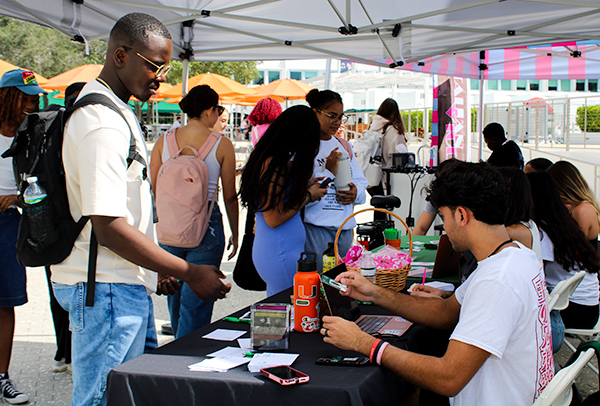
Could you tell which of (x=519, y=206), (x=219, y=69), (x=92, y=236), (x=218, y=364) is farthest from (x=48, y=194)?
(x=219, y=69)

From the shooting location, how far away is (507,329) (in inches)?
56.9

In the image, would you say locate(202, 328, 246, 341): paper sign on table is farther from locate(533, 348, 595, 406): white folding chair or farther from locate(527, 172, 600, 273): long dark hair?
locate(527, 172, 600, 273): long dark hair

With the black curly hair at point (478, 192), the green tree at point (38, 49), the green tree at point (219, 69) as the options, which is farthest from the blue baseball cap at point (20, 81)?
the green tree at point (38, 49)

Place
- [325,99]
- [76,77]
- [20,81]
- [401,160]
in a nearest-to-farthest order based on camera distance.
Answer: [20,81]
[325,99]
[401,160]
[76,77]

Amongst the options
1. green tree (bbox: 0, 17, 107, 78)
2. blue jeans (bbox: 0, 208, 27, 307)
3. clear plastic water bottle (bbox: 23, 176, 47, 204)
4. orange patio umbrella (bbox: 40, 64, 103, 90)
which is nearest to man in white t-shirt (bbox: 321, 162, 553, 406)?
clear plastic water bottle (bbox: 23, 176, 47, 204)

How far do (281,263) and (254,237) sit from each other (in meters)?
0.37

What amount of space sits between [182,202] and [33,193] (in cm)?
160

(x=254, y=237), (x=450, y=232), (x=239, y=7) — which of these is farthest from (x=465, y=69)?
(x=450, y=232)

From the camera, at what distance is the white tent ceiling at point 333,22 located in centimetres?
421

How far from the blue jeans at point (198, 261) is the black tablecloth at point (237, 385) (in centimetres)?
147

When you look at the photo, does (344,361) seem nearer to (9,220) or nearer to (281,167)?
(281,167)

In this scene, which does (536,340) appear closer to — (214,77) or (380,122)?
(380,122)

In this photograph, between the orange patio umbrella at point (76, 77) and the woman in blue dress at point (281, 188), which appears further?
the orange patio umbrella at point (76, 77)

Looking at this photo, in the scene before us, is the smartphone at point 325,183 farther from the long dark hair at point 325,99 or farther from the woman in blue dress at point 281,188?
the long dark hair at point 325,99
